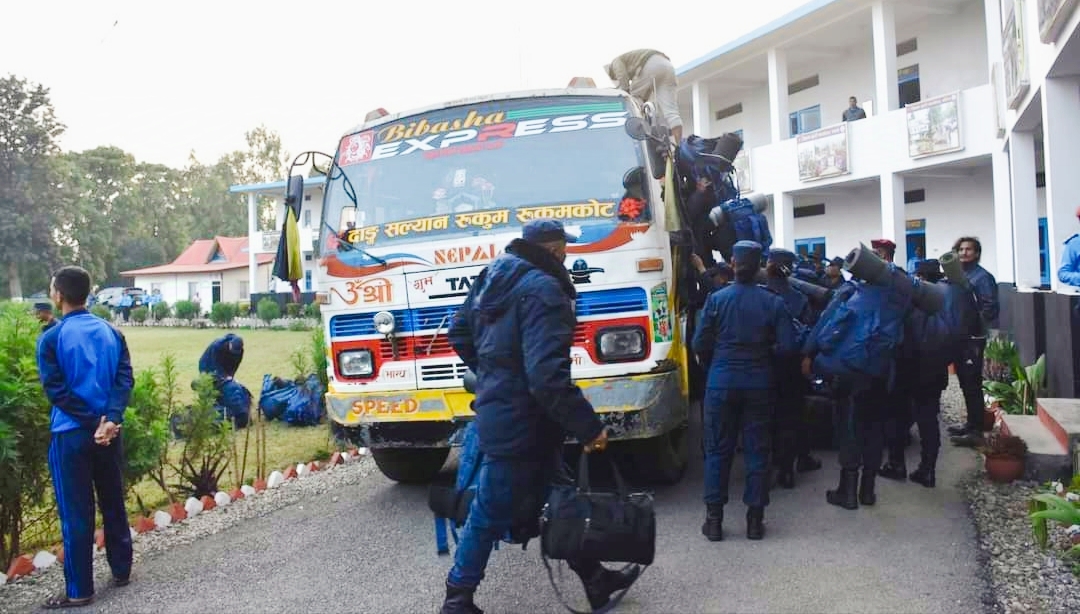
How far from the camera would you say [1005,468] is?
598 centimetres

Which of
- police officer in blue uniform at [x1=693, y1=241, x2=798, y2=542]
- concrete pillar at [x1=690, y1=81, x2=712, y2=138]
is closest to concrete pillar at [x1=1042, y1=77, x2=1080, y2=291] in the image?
police officer in blue uniform at [x1=693, y1=241, x2=798, y2=542]

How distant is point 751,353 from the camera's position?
16.3 ft

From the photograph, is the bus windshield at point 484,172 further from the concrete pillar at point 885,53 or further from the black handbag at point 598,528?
the concrete pillar at point 885,53

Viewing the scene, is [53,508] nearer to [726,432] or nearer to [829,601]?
[726,432]

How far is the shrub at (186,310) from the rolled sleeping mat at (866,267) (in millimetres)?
38588

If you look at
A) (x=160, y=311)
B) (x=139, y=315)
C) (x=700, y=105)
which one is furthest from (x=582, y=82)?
(x=139, y=315)

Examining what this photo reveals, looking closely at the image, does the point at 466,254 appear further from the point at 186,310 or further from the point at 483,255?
the point at 186,310

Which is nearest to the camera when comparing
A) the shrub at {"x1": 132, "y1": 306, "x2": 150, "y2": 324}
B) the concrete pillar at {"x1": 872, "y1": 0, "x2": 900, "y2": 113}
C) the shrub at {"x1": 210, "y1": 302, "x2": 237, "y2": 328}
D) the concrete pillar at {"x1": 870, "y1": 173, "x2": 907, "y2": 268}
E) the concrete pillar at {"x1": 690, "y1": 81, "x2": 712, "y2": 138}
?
the concrete pillar at {"x1": 872, "y1": 0, "x2": 900, "y2": 113}

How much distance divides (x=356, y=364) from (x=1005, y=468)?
4.49 m

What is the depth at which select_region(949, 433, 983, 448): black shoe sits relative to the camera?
746cm

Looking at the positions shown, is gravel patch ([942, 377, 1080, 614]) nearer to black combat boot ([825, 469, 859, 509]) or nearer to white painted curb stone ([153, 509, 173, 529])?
black combat boot ([825, 469, 859, 509])

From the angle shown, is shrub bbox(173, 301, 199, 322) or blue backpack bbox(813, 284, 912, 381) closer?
blue backpack bbox(813, 284, 912, 381)

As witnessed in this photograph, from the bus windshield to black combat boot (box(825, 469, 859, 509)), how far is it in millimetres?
2243

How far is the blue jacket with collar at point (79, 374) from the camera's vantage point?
4.31m
